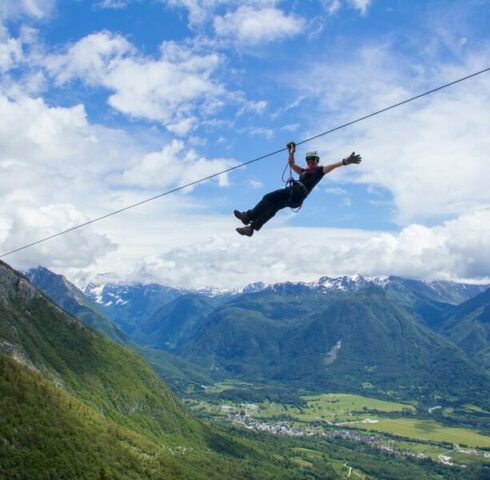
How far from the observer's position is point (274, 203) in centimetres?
2545

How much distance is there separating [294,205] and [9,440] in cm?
11917

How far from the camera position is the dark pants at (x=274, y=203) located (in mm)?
25141

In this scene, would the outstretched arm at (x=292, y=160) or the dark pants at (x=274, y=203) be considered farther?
the dark pants at (x=274, y=203)

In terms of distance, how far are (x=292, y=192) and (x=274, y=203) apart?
1.00 metres

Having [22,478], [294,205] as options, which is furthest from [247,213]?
[22,478]

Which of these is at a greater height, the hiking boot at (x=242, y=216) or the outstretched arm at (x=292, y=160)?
the outstretched arm at (x=292, y=160)

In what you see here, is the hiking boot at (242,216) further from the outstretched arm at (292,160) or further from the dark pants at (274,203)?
the outstretched arm at (292,160)

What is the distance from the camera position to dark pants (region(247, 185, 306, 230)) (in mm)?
25141

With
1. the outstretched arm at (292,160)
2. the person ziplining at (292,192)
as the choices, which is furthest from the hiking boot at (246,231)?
the outstretched arm at (292,160)

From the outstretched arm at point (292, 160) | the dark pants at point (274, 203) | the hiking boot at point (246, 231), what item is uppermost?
the outstretched arm at point (292, 160)

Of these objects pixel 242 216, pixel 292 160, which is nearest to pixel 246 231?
pixel 242 216

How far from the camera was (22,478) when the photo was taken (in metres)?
116

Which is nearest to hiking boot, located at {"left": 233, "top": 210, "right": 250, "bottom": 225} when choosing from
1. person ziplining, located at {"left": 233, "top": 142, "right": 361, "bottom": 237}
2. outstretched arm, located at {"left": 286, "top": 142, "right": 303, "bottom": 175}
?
person ziplining, located at {"left": 233, "top": 142, "right": 361, "bottom": 237}

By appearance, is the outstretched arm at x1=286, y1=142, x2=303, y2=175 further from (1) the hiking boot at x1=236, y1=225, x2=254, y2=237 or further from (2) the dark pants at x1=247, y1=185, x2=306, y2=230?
(1) the hiking boot at x1=236, y1=225, x2=254, y2=237
